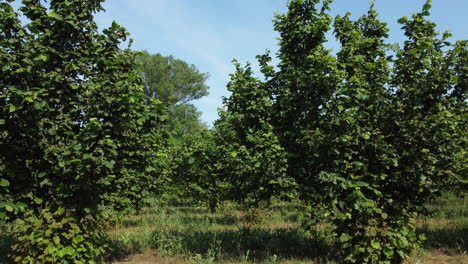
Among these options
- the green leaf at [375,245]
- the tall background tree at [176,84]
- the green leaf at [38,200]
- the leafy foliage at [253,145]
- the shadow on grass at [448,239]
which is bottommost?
the shadow on grass at [448,239]

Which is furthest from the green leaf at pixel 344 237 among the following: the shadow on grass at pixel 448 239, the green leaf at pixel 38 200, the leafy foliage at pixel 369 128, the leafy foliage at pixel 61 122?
the green leaf at pixel 38 200

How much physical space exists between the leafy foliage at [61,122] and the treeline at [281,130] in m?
0.02

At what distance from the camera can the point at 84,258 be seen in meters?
5.54

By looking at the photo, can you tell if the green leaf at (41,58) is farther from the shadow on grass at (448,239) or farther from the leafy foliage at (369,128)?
the shadow on grass at (448,239)

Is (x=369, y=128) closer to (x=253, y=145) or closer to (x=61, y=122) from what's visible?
(x=253, y=145)

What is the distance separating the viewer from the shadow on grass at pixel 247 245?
731 cm

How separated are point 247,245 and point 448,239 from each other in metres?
5.68

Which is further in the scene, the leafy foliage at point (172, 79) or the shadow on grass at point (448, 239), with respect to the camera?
the leafy foliage at point (172, 79)

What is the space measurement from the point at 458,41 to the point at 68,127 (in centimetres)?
733

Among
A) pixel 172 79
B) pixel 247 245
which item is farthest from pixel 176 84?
pixel 247 245

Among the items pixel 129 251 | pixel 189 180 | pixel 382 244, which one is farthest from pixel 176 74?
pixel 382 244

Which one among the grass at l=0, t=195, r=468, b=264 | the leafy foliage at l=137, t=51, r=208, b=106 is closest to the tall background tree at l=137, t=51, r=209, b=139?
the leafy foliage at l=137, t=51, r=208, b=106

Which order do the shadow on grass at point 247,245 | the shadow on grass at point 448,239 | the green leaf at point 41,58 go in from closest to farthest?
the green leaf at point 41,58 → the shadow on grass at point 247,245 → the shadow on grass at point 448,239

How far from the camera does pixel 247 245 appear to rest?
801cm
